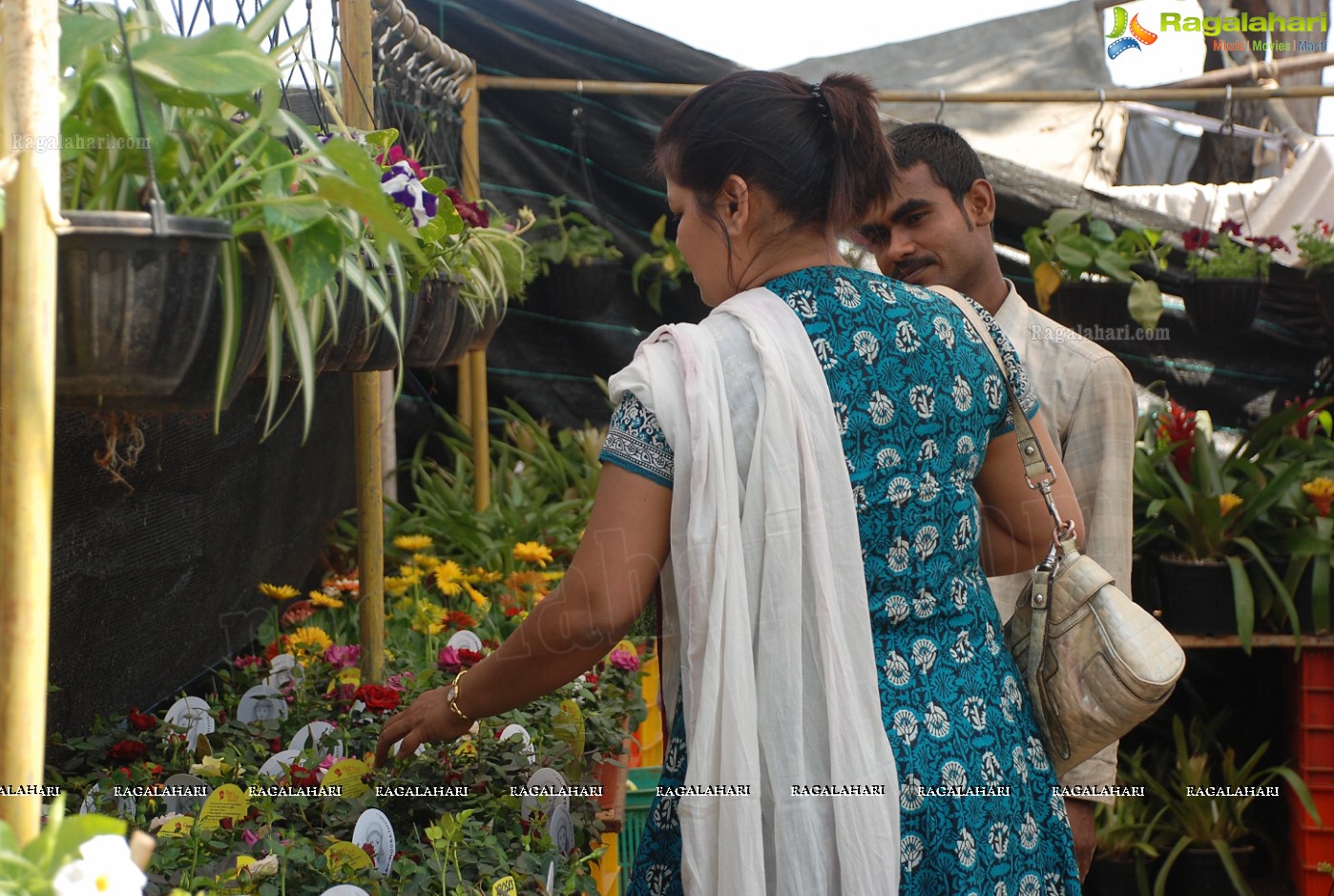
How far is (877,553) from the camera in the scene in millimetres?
1257

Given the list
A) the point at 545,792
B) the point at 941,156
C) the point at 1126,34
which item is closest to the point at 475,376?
the point at 941,156

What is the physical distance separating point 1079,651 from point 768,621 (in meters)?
0.49

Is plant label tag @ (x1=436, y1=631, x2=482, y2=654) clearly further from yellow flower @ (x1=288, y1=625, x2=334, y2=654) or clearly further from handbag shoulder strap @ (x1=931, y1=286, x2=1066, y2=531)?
handbag shoulder strap @ (x1=931, y1=286, x2=1066, y2=531)

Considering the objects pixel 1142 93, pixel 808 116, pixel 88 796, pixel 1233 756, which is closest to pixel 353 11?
pixel 808 116

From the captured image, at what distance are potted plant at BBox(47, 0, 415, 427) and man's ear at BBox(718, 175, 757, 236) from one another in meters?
0.48

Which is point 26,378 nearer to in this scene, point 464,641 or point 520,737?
point 520,737

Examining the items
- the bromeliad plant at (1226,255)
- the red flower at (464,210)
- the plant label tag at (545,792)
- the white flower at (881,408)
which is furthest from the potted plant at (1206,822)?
the white flower at (881,408)

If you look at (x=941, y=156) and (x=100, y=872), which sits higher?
(x=941, y=156)

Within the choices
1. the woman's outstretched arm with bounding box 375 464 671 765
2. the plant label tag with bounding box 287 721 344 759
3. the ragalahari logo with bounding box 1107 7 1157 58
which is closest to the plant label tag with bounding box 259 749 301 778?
the plant label tag with bounding box 287 721 344 759

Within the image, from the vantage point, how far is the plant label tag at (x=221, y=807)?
1329 mm

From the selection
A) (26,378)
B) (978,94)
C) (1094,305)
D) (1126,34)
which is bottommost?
(26,378)

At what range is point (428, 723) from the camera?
132 centimetres

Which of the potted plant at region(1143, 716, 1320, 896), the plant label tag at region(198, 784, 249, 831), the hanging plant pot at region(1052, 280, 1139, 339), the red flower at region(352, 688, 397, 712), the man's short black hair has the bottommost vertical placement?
the potted plant at region(1143, 716, 1320, 896)

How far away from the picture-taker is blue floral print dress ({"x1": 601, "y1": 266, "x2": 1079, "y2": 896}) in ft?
4.09
